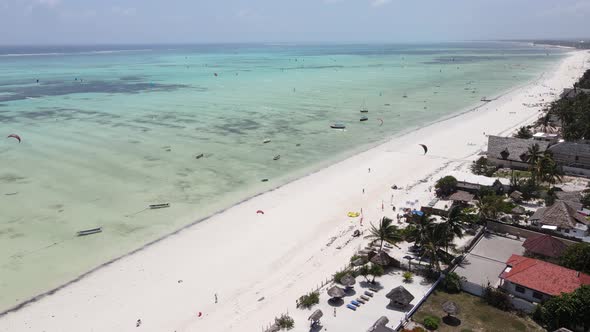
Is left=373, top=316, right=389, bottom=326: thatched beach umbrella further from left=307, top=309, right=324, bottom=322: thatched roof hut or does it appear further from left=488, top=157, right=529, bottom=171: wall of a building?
left=488, top=157, right=529, bottom=171: wall of a building

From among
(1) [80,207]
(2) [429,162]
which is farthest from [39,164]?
(2) [429,162]

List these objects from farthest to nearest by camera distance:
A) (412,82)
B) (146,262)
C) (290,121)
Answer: (412,82) → (290,121) → (146,262)

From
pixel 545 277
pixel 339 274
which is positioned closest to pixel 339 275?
pixel 339 274

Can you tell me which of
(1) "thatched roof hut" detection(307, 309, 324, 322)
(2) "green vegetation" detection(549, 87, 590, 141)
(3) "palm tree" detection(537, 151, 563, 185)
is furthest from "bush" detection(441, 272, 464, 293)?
(2) "green vegetation" detection(549, 87, 590, 141)

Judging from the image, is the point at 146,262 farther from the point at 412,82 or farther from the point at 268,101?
the point at 412,82

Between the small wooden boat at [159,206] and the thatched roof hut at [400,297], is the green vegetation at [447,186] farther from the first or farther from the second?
the small wooden boat at [159,206]

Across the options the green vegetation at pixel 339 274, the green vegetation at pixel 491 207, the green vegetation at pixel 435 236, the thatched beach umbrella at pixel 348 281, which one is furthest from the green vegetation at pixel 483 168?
the thatched beach umbrella at pixel 348 281
